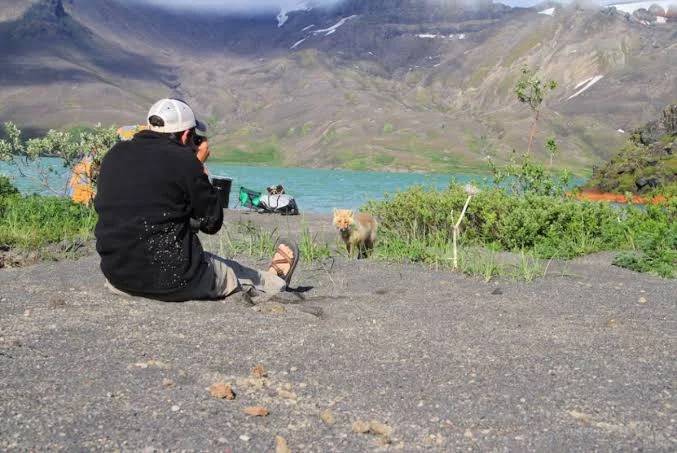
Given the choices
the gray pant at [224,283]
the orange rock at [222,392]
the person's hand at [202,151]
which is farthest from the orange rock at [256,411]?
the person's hand at [202,151]

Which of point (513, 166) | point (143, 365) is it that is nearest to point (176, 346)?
point (143, 365)

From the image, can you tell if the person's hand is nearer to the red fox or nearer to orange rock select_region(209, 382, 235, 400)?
orange rock select_region(209, 382, 235, 400)

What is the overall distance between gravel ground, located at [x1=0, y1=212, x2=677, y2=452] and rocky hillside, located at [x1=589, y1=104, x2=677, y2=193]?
35.9 meters

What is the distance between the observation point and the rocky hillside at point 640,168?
4631cm

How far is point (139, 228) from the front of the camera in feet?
19.2

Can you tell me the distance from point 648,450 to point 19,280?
6.36m

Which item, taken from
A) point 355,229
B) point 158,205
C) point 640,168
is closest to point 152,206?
point 158,205

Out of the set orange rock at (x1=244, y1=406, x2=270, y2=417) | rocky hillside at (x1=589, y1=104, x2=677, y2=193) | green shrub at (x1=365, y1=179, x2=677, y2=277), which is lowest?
orange rock at (x1=244, y1=406, x2=270, y2=417)

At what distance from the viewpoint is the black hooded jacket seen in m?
5.81

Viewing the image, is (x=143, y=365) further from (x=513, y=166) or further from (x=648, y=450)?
(x=513, y=166)

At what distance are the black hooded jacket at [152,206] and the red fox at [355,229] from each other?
4212 mm

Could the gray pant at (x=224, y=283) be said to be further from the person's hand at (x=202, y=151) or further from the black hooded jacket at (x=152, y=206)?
the person's hand at (x=202, y=151)

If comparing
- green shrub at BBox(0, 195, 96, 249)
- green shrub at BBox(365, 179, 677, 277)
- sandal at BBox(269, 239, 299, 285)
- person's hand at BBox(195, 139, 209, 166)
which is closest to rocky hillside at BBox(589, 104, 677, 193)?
green shrub at BBox(365, 179, 677, 277)

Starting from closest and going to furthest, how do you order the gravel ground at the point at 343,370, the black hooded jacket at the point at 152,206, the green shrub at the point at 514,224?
the gravel ground at the point at 343,370, the black hooded jacket at the point at 152,206, the green shrub at the point at 514,224
